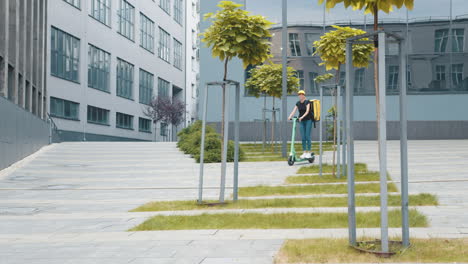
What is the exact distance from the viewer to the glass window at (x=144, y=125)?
1998 inches

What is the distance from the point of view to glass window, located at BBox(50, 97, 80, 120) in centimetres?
3631

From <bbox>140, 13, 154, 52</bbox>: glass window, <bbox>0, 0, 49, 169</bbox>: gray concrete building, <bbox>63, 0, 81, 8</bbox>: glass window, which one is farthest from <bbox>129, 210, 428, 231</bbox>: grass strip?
<bbox>140, 13, 154, 52</bbox>: glass window

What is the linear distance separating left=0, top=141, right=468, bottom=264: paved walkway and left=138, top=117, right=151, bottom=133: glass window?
29681 millimetres

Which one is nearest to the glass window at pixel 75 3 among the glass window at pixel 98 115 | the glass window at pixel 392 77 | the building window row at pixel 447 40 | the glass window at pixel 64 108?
the glass window at pixel 64 108

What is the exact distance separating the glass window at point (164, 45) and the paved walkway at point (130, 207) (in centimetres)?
3629

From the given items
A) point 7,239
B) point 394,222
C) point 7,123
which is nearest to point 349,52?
point 394,222

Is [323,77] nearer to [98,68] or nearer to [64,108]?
[64,108]

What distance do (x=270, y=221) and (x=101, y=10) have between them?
38748mm

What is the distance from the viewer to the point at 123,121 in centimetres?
4706

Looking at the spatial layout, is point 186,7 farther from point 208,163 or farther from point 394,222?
point 394,222

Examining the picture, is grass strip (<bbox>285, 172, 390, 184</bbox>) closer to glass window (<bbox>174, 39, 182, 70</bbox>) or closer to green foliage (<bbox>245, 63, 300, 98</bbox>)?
green foliage (<bbox>245, 63, 300, 98</bbox>)

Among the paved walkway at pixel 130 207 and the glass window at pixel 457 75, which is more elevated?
the glass window at pixel 457 75

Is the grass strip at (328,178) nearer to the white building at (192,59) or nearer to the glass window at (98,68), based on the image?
the glass window at (98,68)

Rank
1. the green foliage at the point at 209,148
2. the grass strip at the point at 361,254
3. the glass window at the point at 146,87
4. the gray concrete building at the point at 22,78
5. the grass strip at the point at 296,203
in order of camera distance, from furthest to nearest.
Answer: the glass window at the point at 146,87, the green foliage at the point at 209,148, the gray concrete building at the point at 22,78, the grass strip at the point at 296,203, the grass strip at the point at 361,254
